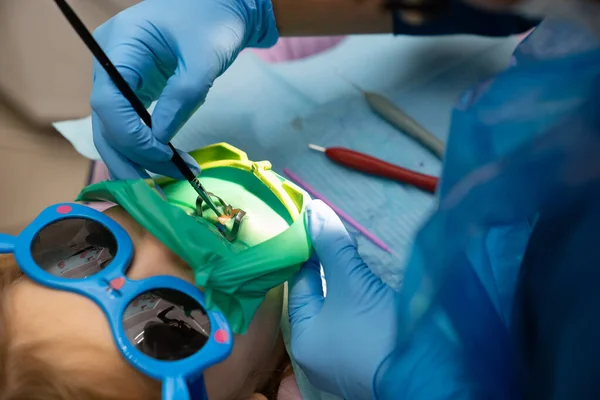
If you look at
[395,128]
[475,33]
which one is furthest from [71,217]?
[475,33]

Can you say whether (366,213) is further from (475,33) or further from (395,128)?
(475,33)

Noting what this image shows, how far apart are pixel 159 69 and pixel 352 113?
40 cm

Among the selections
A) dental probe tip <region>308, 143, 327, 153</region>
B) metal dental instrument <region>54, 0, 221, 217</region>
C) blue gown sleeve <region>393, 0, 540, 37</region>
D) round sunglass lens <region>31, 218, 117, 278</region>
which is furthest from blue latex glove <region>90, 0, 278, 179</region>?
blue gown sleeve <region>393, 0, 540, 37</region>

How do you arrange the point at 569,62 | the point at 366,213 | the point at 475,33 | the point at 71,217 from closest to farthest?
the point at 569,62, the point at 71,217, the point at 366,213, the point at 475,33

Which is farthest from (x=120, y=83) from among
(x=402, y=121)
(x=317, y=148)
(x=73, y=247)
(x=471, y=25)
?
(x=471, y=25)

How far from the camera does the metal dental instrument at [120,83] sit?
0.58m

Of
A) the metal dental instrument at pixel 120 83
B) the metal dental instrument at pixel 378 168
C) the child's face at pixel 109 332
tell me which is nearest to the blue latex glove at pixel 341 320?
the child's face at pixel 109 332

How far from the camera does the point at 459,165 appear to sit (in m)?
0.43

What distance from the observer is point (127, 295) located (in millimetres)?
611

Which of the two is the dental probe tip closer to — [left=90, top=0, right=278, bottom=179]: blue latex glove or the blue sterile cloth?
the blue sterile cloth

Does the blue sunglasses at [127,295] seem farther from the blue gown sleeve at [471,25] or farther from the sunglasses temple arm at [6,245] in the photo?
the blue gown sleeve at [471,25]

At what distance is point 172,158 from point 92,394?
12.4 inches

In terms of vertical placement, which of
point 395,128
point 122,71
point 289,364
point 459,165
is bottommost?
point 289,364

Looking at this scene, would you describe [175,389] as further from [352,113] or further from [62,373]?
[352,113]
